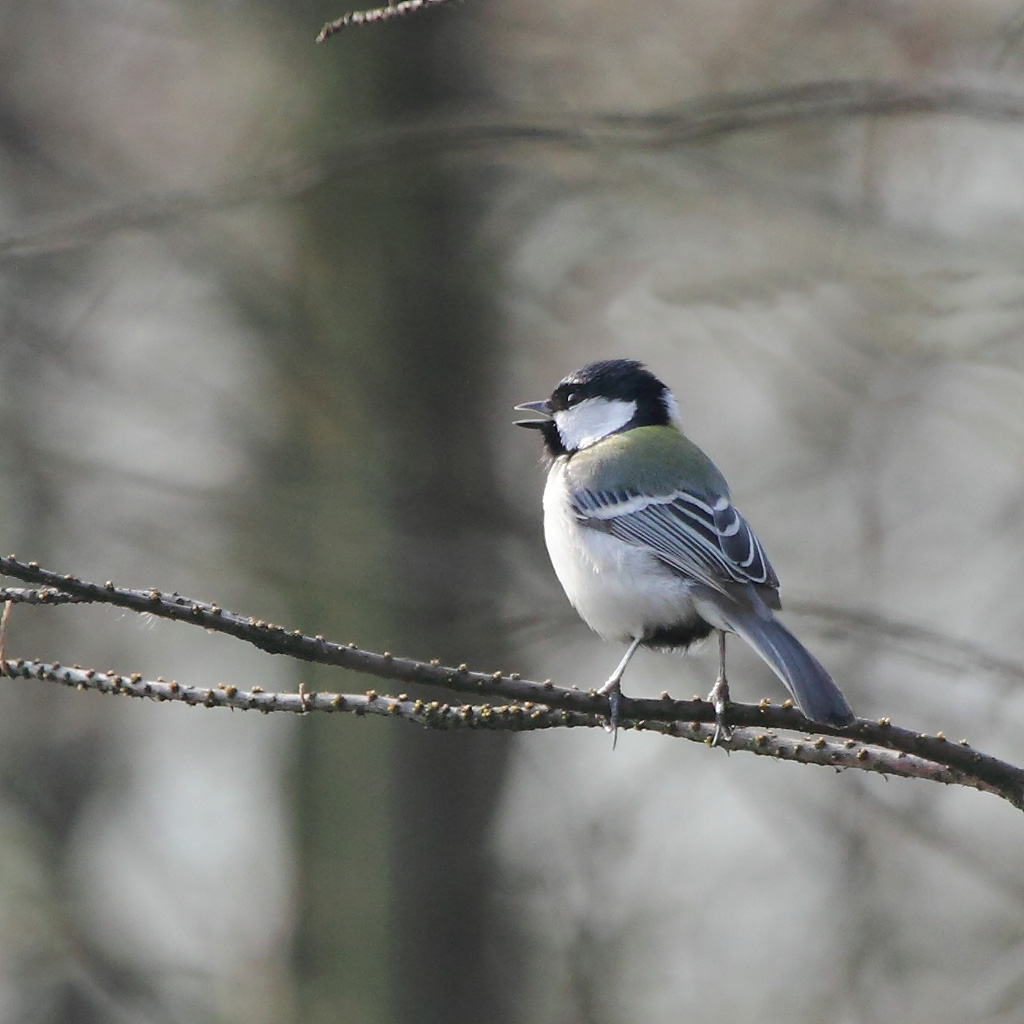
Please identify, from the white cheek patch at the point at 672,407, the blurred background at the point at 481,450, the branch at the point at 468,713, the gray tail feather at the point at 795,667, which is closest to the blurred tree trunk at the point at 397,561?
the blurred background at the point at 481,450

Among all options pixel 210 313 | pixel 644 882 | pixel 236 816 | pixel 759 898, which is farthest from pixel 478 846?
pixel 210 313

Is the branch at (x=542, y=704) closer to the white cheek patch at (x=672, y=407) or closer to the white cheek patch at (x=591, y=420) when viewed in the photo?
the white cheek patch at (x=591, y=420)

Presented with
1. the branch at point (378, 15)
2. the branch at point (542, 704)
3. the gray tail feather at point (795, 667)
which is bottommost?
the branch at point (542, 704)

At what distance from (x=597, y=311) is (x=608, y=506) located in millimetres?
2930

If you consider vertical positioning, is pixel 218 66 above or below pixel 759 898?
above

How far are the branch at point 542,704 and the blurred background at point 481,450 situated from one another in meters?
3.41

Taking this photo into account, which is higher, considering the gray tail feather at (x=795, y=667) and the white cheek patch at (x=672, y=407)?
the white cheek patch at (x=672, y=407)

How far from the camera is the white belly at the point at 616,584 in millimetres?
3205

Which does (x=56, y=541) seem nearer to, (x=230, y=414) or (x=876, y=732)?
(x=230, y=414)

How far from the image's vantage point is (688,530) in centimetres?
332

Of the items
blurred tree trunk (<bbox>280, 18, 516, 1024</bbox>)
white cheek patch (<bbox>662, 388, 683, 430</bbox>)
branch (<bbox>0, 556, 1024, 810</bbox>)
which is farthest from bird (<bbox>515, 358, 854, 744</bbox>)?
blurred tree trunk (<bbox>280, 18, 516, 1024</bbox>)

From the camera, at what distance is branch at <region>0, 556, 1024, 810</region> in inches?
65.7

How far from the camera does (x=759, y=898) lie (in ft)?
22.7

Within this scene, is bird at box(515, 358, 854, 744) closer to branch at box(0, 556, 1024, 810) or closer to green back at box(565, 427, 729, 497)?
green back at box(565, 427, 729, 497)
